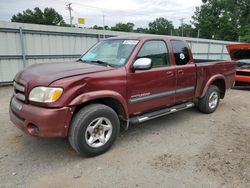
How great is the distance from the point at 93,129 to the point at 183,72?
234 cm

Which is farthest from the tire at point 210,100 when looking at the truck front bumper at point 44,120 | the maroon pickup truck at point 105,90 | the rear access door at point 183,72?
the truck front bumper at point 44,120

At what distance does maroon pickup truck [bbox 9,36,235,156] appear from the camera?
293 cm

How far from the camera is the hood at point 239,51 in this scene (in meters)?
8.63

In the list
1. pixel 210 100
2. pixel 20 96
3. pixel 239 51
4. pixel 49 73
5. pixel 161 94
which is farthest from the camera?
pixel 239 51

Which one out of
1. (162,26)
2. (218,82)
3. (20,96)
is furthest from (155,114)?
(162,26)

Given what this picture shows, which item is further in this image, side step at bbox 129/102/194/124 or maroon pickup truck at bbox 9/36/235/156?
side step at bbox 129/102/194/124

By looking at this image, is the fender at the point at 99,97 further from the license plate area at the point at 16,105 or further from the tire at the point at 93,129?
the license plate area at the point at 16,105

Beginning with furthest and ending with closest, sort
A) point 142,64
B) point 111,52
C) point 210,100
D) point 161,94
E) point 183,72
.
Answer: point 210,100, point 183,72, point 161,94, point 111,52, point 142,64

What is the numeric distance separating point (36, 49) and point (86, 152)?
7.42 meters

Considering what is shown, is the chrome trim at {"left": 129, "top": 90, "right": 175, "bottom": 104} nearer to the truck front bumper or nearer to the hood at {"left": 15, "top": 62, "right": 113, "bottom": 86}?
the hood at {"left": 15, "top": 62, "right": 113, "bottom": 86}

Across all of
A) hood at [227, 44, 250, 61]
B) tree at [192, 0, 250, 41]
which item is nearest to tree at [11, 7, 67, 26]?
tree at [192, 0, 250, 41]

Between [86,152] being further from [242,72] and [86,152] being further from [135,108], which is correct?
[242,72]

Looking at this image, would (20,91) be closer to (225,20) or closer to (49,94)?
(49,94)

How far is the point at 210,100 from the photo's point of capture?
5570mm
